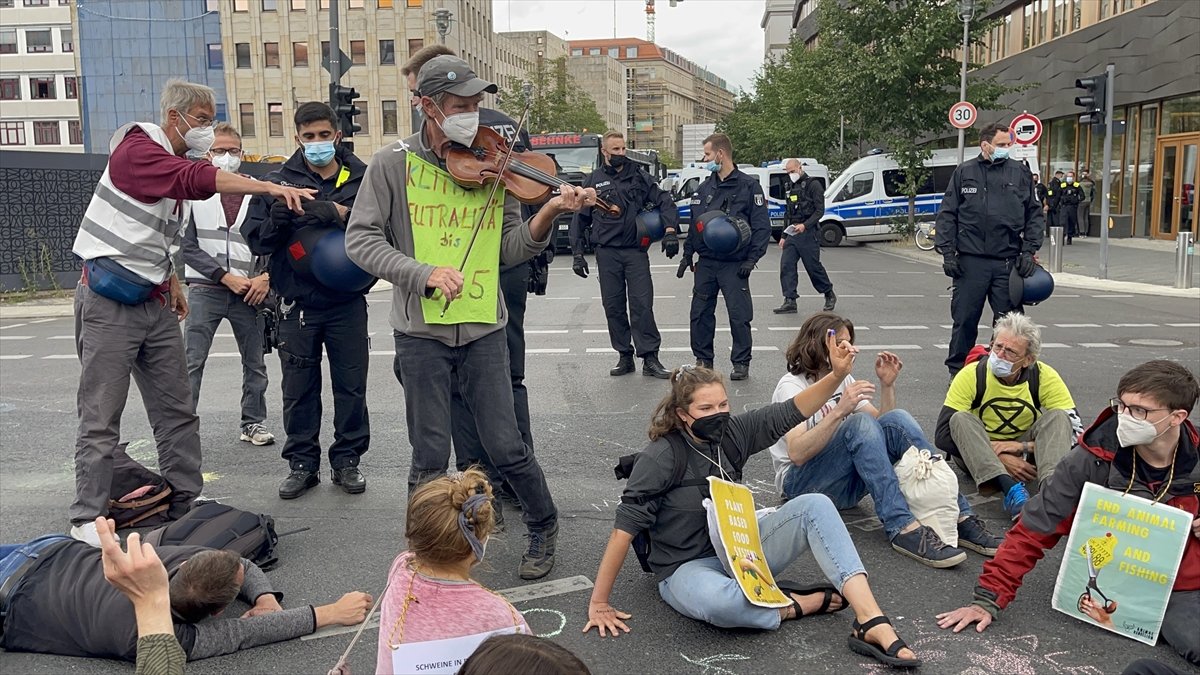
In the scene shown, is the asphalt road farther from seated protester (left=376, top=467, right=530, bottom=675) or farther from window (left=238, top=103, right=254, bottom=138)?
window (left=238, top=103, right=254, bottom=138)

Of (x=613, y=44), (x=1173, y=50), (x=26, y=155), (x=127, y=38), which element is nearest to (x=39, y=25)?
(x=127, y=38)

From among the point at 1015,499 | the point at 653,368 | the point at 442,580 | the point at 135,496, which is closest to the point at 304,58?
the point at 653,368

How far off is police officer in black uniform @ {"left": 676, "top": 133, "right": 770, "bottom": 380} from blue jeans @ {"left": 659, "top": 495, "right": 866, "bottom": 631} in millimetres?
5053

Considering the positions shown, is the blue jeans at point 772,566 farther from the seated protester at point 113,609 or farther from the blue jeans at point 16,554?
the blue jeans at point 16,554

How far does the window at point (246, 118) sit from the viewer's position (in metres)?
74.8

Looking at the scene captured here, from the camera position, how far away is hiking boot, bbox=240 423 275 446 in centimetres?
700

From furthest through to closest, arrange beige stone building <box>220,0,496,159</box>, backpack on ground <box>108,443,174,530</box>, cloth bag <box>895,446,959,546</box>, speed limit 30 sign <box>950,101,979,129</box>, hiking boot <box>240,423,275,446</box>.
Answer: beige stone building <box>220,0,496,159</box>
speed limit 30 sign <box>950,101,979,129</box>
hiking boot <box>240,423,275,446</box>
backpack on ground <box>108,443,174,530</box>
cloth bag <box>895,446,959,546</box>

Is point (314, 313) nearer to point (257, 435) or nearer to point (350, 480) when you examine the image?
point (350, 480)

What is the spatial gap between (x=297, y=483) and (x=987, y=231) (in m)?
5.54

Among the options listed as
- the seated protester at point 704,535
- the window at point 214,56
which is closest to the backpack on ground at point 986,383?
the seated protester at point 704,535

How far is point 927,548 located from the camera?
4.59m

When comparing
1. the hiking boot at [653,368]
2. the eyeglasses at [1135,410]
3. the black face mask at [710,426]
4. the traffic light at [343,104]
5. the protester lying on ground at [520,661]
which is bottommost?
the hiking boot at [653,368]

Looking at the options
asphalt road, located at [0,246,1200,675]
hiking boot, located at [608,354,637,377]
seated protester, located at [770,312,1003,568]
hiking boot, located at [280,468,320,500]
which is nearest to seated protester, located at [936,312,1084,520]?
asphalt road, located at [0,246,1200,675]

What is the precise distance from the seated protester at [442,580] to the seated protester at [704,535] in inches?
35.7
